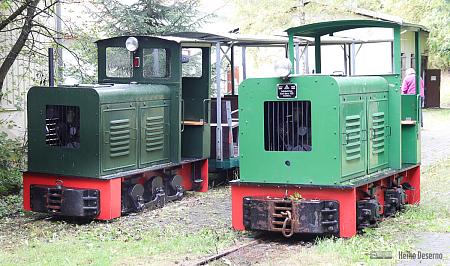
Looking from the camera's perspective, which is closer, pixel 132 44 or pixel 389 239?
pixel 389 239


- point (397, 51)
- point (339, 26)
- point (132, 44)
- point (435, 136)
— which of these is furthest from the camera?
point (435, 136)

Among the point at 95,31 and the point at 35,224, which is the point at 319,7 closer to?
the point at 95,31

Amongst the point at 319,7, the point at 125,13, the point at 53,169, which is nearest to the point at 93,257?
the point at 53,169

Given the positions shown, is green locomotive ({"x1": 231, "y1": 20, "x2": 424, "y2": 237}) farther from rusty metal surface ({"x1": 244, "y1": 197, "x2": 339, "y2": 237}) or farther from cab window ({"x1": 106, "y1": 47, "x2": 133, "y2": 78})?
cab window ({"x1": 106, "y1": 47, "x2": 133, "y2": 78})

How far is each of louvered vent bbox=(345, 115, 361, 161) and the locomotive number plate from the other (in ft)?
2.22

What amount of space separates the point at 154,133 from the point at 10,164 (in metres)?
3.52

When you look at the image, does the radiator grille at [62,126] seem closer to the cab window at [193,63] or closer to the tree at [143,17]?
the cab window at [193,63]

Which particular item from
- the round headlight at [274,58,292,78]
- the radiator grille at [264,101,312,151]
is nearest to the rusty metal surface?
the radiator grille at [264,101,312,151]

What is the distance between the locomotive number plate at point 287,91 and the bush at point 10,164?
6026 mm

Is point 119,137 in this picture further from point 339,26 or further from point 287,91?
point 339,26

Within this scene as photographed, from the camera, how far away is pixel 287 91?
8.46m

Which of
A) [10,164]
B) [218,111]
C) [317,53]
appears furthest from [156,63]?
[10,164]

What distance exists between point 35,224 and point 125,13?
261 inches

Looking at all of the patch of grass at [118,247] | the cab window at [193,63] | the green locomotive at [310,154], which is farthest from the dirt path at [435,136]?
the patch of grass at [118,247]
